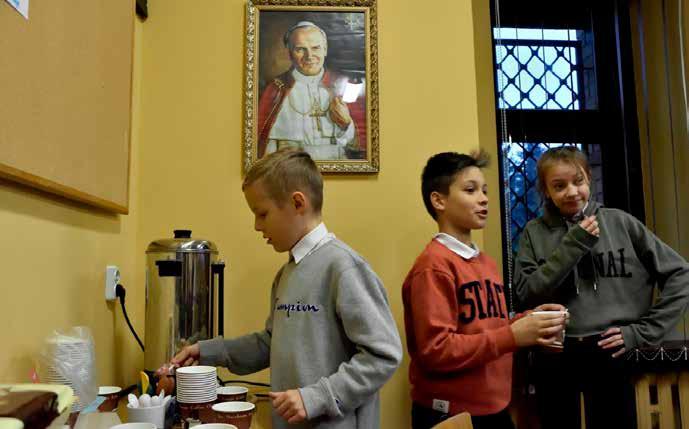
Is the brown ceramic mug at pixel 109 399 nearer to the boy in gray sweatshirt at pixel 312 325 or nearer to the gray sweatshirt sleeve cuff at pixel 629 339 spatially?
the boy in gray sweatshirt at pixel 312 325

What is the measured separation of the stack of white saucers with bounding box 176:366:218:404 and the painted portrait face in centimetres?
88

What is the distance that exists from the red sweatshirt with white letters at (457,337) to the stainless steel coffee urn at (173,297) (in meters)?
0.49

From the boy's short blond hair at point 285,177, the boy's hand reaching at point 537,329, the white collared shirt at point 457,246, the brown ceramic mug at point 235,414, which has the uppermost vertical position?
the boy's short blond hair at point 285,177

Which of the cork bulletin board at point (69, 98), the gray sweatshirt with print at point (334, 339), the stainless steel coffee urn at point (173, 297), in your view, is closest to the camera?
the cork bulletin board at point (69, 98)

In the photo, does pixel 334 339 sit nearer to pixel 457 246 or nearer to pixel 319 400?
pixel 319 400

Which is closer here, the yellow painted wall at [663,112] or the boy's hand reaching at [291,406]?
the boy's hand reaching at [291,406]

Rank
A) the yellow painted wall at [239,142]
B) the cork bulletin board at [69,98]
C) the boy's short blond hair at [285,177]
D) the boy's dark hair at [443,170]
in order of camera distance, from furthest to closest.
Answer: the yellow painted wall at [239,142]
the boy's dark hair at [443,170]
the boy's short blond hair at [285,177]
the cork bulletin board at [69,98]

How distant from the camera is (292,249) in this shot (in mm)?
1076

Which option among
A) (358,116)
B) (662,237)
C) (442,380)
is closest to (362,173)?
(358,116)

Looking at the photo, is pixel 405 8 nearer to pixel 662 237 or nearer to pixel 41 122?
pixel 41 122

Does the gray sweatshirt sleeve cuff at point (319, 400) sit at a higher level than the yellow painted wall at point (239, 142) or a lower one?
lower

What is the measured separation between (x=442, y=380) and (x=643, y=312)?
23.7 inches

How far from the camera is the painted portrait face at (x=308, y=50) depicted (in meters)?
1.50

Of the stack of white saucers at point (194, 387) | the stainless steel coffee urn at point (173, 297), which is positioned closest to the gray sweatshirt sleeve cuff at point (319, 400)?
the stack of white saucers at point (194, 387)
